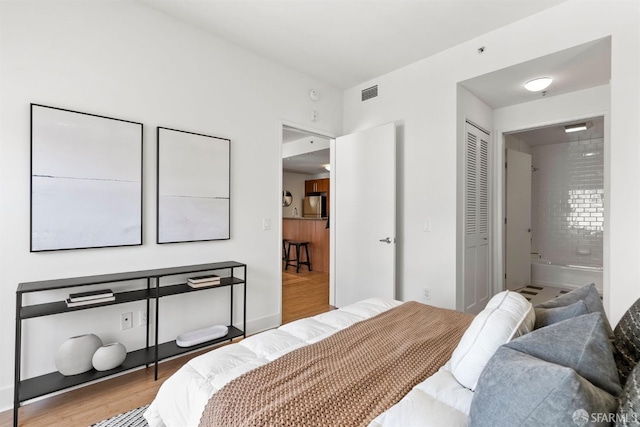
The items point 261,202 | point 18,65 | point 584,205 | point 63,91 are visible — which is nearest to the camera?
point 18,65

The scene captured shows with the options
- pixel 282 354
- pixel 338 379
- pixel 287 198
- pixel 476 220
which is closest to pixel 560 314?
pixel 338 379

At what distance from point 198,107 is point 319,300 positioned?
282 centimetres

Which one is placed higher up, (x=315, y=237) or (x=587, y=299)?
(x=587, y=299)

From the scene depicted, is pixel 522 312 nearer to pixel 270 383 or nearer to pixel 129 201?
pixel 270 383

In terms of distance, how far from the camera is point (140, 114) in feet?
8.02

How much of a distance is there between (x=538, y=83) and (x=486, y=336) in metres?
2.95

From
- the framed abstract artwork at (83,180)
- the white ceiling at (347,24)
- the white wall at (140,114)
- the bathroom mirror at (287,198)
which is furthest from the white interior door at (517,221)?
the bathroom mirror at (287,198)

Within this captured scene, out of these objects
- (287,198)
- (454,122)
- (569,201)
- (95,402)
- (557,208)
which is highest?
(454,122)

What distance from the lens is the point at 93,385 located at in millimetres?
2186

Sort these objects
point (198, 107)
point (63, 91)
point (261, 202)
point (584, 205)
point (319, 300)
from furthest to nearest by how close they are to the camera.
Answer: point (584, 205) < point (319, 300) < point (261, 202) < point (198, 107) < point (63, 91)

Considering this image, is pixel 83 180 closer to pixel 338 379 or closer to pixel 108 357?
pixel 108 357

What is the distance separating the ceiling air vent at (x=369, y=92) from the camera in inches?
149

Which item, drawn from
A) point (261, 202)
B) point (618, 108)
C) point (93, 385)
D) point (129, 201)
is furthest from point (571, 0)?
point (93, 385)

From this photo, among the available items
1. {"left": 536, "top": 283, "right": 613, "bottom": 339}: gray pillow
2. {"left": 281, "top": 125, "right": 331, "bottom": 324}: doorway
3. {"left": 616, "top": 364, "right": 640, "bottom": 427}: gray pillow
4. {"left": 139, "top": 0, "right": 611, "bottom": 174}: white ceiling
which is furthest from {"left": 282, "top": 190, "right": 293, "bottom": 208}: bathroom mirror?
{"left": 616, "top": 364, "right": 640, "bottom": 427}: gray pillow
